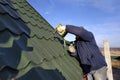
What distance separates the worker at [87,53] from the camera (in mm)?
5074

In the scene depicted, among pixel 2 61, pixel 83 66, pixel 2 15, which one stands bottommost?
pixel 83 66

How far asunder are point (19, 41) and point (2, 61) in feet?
2.54

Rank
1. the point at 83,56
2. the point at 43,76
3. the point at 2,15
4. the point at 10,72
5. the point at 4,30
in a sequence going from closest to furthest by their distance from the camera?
the point at 10,72 < the point at 43,76 < the point at 4,30 < the point at 2,15 < the point at 83,56

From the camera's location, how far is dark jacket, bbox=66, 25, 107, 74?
16.6ft

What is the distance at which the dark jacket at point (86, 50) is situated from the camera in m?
5.06

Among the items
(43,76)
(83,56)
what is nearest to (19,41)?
(43,76)

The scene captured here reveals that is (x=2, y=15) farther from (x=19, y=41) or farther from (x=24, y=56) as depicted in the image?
(x=24, y=56)

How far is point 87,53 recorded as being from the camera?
5137 mm

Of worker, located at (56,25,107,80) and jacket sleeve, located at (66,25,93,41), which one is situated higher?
jacket sleeve, located at (66,25,93,41)

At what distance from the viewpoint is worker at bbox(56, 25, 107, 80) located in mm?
5074

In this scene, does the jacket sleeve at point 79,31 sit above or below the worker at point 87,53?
above

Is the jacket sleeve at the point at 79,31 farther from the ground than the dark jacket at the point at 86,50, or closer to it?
farther from the ground

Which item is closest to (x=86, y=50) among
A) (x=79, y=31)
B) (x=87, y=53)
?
(x=87, y=53)

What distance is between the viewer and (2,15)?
3.39 meters
